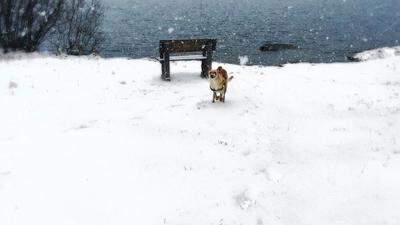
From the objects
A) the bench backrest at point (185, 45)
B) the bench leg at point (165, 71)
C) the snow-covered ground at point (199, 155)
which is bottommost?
the snow-covered ground at point (199, 155)

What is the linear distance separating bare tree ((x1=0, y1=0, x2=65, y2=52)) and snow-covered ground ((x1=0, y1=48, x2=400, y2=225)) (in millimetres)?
12035

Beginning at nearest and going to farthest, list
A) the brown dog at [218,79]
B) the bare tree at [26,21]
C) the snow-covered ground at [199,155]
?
the snow-covered ground at [199,155] < the brown dog at [218,79] < the bare tree at [26,21]

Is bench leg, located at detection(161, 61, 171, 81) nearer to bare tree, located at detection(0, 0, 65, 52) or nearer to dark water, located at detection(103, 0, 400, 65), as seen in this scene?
bare tree, located at detection(0, 0, 65, 52)

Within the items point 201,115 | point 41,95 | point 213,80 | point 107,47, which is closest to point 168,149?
point 201,115

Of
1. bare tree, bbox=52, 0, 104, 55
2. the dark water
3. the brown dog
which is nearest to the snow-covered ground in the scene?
the brown dog

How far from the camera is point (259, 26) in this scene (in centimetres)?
6222

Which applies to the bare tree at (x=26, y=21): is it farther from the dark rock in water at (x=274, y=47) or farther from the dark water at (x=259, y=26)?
the dark rock in water at (x=274, y=47)

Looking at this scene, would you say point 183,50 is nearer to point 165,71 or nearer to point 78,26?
point 165,71

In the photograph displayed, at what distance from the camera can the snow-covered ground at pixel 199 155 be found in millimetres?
7617

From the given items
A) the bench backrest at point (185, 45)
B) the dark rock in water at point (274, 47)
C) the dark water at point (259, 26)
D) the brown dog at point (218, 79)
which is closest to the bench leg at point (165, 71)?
the bench backrest at point (185, 45)

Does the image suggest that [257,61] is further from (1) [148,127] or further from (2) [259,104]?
(1) [148,127]

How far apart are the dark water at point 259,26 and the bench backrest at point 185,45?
910 inches

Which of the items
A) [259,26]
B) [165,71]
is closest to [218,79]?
[165,71]

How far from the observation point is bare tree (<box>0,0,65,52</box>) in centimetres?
2644
